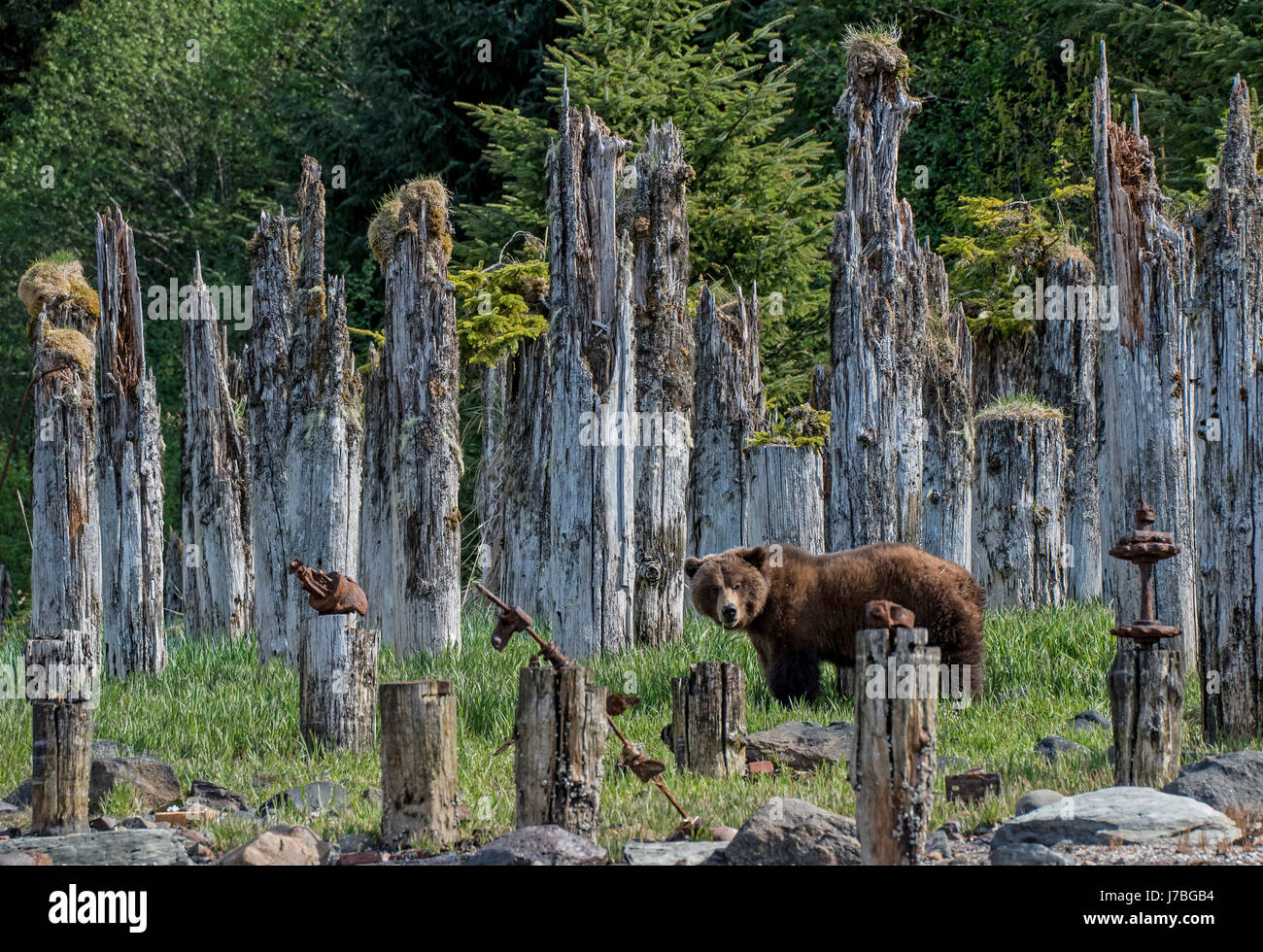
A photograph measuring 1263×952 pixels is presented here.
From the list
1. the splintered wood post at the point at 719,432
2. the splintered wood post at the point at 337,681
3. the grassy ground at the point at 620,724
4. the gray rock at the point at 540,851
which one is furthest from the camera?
the splintered wood post at the point at 719,432

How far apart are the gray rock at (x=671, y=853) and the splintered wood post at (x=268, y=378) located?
7648mm

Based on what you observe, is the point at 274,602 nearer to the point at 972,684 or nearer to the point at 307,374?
the point at 307,374

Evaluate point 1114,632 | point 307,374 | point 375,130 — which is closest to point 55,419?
point 307,374

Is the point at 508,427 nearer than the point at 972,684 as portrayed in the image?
No

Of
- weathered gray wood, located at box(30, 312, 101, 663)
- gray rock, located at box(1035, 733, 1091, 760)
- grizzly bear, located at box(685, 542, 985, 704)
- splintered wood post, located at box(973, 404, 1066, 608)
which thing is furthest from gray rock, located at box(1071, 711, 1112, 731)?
weathered gray wood, located at box(30, 312, 101, 663)

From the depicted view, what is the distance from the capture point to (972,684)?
31.9ft

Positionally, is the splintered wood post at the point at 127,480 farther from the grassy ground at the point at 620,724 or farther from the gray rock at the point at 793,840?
the gray rock at the point at 793,840

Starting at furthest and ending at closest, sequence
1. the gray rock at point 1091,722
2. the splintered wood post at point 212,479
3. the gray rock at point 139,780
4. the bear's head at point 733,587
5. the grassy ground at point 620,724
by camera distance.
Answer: the splintered wood post at point 212,479 → the bear's head at point 733,587 → the gray rock at point 1091,722 → the gray rock at point 139,780 → the grassy ground at point 620,724

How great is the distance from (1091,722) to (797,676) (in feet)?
6.26

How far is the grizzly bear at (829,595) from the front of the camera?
31.1ft

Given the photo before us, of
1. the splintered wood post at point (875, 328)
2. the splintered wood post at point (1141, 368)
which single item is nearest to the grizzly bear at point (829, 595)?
the splintered wood post at point (1141, 368)

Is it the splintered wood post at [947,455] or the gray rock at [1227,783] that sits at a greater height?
the splintered wood post at [947,455]

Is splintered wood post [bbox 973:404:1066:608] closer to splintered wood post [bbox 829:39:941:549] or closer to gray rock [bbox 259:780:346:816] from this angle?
splintered wood post [bbox 829:39:941:549]

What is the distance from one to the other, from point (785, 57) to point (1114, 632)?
22.3m
